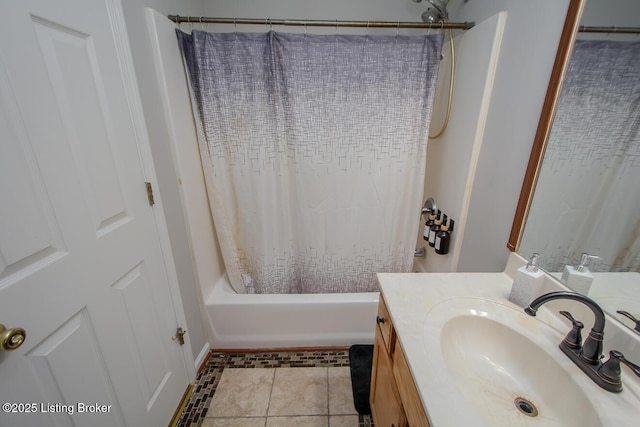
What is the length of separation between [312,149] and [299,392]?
4.71 feet

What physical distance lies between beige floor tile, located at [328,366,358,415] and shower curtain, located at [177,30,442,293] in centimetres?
50

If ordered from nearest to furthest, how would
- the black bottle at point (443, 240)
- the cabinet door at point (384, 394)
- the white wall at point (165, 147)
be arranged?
1. the cabinet door at point (384, 394)
2. the white wall at point (165, 147)
3. the black bottle at point (443, 240)

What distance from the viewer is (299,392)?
137 cm

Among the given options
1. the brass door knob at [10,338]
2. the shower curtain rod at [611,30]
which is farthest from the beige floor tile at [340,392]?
the shower curtain rod at [611,30]

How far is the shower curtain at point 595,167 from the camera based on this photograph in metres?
0.62

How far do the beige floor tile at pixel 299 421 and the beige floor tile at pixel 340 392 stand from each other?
0.06 meters

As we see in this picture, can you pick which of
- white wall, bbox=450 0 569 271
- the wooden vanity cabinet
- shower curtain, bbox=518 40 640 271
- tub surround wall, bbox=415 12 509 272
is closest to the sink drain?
Answer: the wooden vanity cabinet

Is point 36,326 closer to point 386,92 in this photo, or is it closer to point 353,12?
point 386,92

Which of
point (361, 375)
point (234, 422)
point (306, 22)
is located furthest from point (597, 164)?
point (234, 422)

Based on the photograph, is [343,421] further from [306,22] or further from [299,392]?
[306,22]

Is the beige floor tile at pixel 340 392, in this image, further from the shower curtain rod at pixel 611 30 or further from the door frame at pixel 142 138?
the shower curtain rod at pixel 611 30

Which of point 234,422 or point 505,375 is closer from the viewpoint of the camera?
point 505,375

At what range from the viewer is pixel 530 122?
0.92 m

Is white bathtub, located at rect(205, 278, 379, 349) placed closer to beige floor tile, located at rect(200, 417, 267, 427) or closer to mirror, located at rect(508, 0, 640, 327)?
beige floor tile, located at rect(200, 417, 267, 427)
